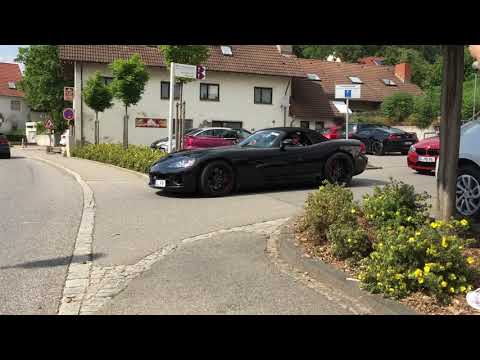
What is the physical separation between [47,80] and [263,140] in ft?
161

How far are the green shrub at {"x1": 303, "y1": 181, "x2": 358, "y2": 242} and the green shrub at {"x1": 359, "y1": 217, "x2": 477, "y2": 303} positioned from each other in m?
1.13

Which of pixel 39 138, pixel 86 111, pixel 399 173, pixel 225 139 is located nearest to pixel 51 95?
pixel 39 138

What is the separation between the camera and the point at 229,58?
116 ft

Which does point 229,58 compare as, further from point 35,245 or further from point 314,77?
point 35,245

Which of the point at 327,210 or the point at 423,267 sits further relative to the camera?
the point at 327,210

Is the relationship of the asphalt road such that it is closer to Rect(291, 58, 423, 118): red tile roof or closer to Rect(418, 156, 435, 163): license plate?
Rect(418, 156, 435, 163): license plate

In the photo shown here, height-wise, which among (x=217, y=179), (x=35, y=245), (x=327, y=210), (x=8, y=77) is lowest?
(x=35, y=245)

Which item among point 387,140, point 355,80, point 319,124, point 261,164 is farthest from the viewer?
point 355,80

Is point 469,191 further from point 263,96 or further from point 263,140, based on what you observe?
point 263,96

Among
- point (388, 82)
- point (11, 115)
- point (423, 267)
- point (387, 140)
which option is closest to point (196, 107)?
point (387, 140)

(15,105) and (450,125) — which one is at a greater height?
(15,105)

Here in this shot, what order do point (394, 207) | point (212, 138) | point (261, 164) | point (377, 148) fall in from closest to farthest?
point (394, 207) → point (261, 164) → point (212, 138) → point (377, 148)

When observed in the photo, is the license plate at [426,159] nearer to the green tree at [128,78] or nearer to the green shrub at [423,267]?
the green shrub at [423,267]

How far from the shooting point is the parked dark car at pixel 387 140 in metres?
23.8
